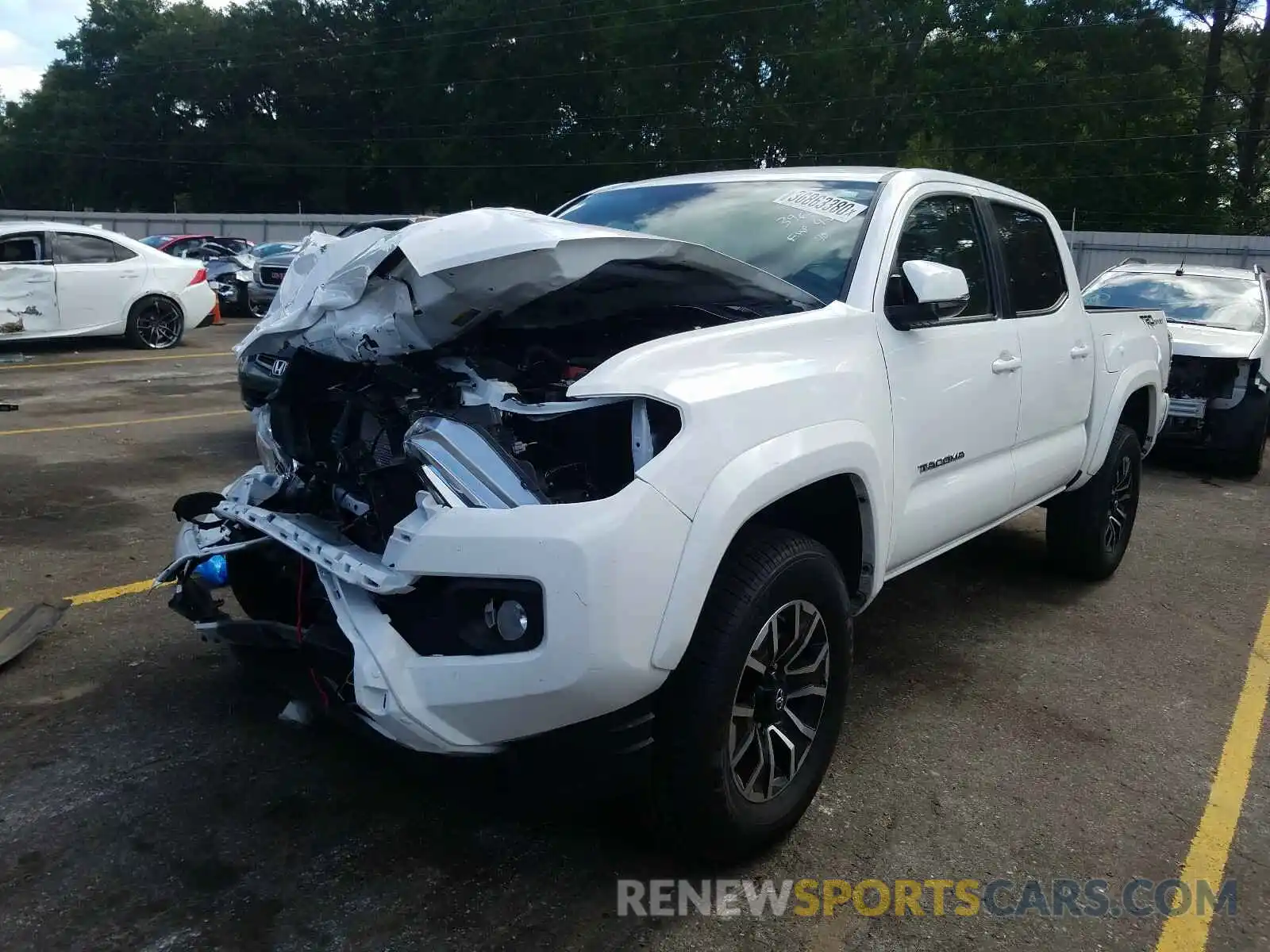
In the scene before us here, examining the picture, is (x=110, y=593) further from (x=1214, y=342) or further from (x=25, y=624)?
(x=1214, y=342)

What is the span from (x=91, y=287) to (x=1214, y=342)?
502 inches

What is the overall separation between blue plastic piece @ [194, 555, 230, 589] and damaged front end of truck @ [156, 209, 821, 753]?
32mm

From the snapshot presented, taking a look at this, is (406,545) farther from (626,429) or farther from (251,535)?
(251,535)

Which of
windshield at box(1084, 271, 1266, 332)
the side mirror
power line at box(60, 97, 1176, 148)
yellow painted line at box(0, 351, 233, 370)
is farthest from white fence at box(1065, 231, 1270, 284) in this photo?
the side mirror

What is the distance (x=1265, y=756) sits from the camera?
3.94 meters

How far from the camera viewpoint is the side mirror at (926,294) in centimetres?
350

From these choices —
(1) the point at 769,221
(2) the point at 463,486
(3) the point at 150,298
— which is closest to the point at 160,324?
(3) the point at 150,298

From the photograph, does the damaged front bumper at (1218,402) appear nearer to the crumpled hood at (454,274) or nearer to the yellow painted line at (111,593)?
the crumpled hood at (454,274)

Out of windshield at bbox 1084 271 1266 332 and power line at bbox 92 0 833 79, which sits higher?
power line at bbox 92 0 833 79

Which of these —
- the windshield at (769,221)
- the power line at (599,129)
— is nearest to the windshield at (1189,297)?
the windshield at (769,221)

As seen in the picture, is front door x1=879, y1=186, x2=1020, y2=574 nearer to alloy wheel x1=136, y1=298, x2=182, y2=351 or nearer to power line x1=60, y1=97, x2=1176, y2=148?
alloy wheel x1=136, y1=298, x2=182, y2=351

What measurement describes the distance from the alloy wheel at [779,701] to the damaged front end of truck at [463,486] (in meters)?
0.47

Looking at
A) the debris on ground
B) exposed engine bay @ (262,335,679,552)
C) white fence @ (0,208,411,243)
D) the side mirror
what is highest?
white fence @ (0,208,411,243)

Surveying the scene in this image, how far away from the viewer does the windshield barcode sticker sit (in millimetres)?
3941
